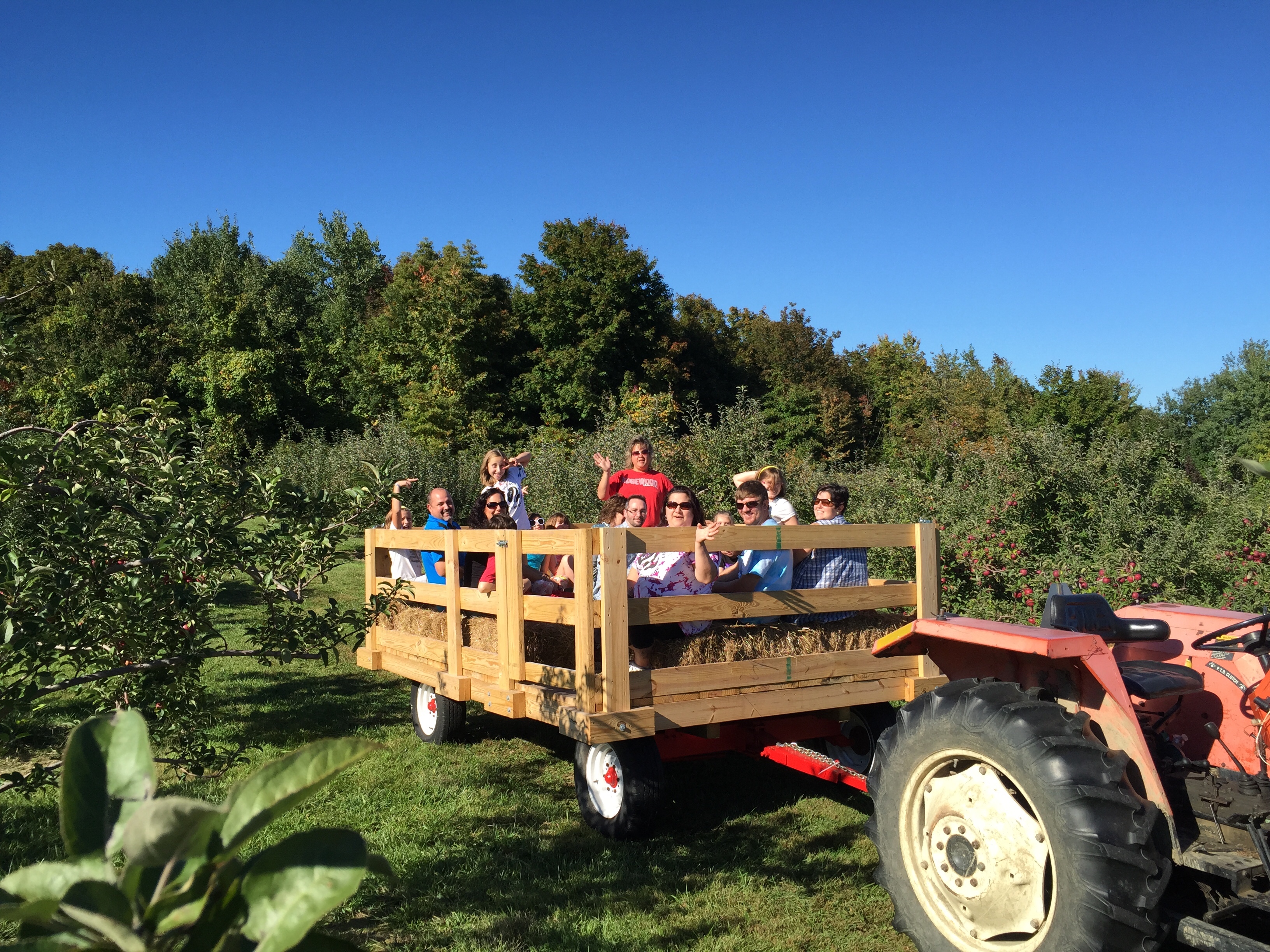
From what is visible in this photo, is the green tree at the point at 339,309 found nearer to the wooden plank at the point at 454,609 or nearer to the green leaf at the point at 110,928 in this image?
the wooden plank at the point at 454,609

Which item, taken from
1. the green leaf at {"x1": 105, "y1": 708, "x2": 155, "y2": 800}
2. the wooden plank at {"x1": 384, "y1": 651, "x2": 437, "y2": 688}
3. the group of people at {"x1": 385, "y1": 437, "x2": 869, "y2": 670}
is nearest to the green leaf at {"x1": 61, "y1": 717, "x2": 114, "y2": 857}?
the green leaf at {"x1": 105, "y1": 708, "x2": 155, "y2": 800}

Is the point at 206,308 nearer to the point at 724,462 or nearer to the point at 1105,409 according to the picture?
the point at 724,462

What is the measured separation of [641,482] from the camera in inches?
292

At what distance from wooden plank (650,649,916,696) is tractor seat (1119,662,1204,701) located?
143cm

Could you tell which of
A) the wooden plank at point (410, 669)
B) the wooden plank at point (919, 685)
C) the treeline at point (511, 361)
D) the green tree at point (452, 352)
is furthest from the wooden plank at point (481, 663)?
the green tree at point (452, 352)

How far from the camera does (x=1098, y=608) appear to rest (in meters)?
3.64

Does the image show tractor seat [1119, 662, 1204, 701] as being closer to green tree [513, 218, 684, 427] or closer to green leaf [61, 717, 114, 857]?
green leaf [61, 717, 114, 857]

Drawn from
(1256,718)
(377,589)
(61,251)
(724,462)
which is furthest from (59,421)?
(61,251)

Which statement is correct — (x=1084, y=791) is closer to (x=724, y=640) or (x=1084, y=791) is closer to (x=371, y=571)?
(x=724, y=640)

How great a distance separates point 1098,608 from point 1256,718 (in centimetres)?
62

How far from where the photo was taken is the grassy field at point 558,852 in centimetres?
376

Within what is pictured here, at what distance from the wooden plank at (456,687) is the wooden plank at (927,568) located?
258cm

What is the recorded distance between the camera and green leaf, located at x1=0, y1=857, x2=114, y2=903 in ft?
2.28

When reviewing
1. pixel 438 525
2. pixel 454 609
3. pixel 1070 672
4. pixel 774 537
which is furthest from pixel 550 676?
pixel 1070 672
